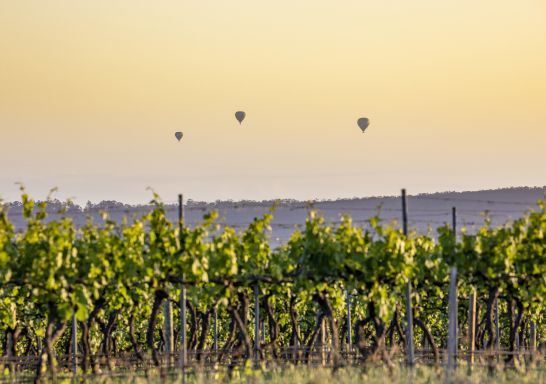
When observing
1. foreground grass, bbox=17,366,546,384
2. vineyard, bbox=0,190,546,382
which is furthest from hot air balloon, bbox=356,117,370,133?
foreground grass, bbox=17,366,546,384

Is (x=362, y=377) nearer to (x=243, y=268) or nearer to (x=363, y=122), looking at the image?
(x=243, y=268)

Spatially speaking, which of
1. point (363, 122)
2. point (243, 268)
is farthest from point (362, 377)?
point (363, 122)

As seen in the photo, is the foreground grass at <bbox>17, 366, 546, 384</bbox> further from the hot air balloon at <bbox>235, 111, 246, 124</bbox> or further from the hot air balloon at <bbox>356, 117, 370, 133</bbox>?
the hot air balloon at <bbox>235, 111, 246, 124</bbox>

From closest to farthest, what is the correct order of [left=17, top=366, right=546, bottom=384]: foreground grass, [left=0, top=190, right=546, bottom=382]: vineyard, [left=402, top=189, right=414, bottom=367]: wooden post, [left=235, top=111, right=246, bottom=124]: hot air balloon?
[left=17, top=366, right=546, bottom=384]: foreground grass, [left=0, top=190, right=546, bottom=382]: vineyard, [left=402, top=189, right=414, bottom=367]: wooden post, [left=235, top=111, right=246, bottom=124]: hot air balloon

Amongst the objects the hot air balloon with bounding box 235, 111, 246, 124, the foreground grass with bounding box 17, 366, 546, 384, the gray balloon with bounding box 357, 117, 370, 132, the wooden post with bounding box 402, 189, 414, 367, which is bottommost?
the foreground grass with bounding box 17, 366, 546, 384

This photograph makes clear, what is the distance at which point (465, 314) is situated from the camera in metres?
35.7

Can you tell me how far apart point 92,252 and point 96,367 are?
402cm

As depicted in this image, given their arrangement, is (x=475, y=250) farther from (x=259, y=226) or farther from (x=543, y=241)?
(x=259, y=226)

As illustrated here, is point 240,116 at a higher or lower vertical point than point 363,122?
higher

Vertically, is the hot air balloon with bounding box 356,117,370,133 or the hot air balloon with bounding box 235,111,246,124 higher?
the hot air balloon with bounding box 235,111,246,124

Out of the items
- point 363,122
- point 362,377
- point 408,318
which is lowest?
point 362,377

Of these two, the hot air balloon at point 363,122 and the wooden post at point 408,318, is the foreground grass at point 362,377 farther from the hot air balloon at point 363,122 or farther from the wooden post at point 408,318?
the hot air balloon at point 363,122

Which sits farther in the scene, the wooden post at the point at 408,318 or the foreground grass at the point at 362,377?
the wooden post at the point at 408,318

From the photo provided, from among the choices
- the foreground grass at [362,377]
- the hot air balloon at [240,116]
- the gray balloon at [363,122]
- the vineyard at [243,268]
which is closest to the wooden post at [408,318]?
the vineyard at [243,268]
